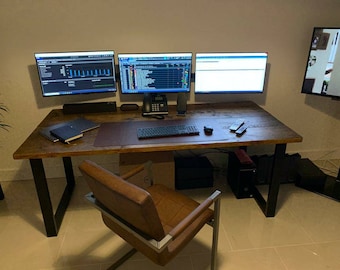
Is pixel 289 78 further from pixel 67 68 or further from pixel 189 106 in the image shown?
pixel 67 68

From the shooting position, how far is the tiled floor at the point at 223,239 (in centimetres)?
178

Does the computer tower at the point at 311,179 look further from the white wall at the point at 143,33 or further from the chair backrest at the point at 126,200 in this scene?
the chair backrest at the point at 126,200

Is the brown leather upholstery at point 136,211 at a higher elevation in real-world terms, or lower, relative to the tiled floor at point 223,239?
higher

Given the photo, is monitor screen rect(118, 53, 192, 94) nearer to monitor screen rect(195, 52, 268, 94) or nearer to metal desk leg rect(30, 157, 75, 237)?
monitor screen rect(195, 52, 268, 94)

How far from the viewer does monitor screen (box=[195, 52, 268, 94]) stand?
228 cm

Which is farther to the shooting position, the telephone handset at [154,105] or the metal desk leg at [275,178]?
the telephone handset at [154,105]

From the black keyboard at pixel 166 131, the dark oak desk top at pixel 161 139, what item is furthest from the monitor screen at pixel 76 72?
the black keyboard at pixel 166 131

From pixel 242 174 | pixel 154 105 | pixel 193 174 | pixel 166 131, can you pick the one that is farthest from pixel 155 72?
pixel 242 174

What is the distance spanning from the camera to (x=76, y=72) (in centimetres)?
219

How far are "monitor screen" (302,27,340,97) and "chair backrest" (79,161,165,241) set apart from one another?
2.01 meters

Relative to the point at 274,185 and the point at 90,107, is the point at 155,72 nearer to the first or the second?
the point at 90,107

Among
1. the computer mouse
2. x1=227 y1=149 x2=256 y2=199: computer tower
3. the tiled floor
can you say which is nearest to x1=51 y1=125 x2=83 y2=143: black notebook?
the tiled floor

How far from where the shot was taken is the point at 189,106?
2508 millimetres

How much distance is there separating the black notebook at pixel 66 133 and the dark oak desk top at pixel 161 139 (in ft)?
0.12
